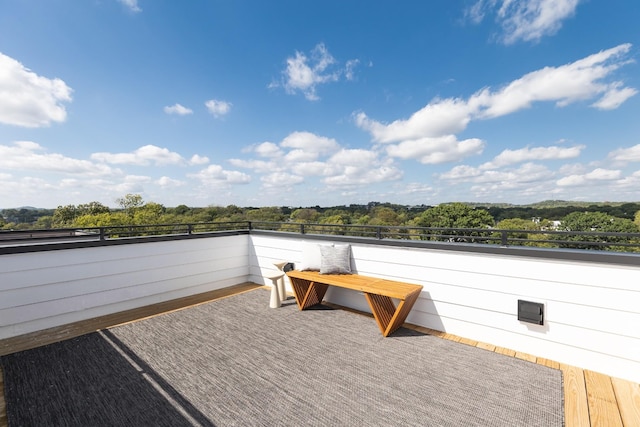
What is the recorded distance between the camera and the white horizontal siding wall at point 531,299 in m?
1.98

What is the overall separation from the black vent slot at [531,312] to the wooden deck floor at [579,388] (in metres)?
0.32

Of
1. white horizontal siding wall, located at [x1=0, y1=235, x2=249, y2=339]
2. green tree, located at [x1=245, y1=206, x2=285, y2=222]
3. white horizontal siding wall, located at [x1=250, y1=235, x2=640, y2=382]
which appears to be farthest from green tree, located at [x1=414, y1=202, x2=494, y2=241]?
white horizontal siding wall, located at [x1=0, y1=235, x2=249, y2=339]

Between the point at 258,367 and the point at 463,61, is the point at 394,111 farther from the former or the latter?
the point at 258,367

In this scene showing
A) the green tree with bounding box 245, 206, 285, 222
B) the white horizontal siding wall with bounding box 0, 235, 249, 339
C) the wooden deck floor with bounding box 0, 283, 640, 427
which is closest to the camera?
the wooden deck floor with bounding box 0, 283, 640, 427

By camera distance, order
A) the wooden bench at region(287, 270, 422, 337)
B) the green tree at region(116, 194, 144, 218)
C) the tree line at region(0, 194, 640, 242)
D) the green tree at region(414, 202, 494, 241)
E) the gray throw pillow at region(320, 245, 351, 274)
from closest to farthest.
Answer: the wooden bench at region(287, 270, 422, 337) < the gray throw pillow at region(320, 245, 351, 274) < the tree line at region(0, 194, 640, 242) < the green tree at region(414, 202, 494, 241) < the green tree at region(116, 194, 144, 218)

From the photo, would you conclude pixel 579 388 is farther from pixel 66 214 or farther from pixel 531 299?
pixel 66 214

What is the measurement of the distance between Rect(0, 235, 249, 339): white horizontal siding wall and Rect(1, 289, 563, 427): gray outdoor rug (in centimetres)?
66

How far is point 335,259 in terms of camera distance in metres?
3.33

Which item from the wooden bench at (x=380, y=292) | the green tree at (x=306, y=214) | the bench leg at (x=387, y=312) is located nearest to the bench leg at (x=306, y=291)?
the wooden bench at (x=380, y=292)

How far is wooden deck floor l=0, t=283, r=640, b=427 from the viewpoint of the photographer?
5.14 feet

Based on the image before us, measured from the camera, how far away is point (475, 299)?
2.58 m

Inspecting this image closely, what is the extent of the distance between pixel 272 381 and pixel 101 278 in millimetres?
2719

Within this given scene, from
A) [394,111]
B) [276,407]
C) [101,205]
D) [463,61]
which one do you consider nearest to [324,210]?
[394,111]

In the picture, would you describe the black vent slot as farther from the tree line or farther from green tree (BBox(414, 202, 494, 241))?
green tree (BBox(414, 202, 494, 241))
